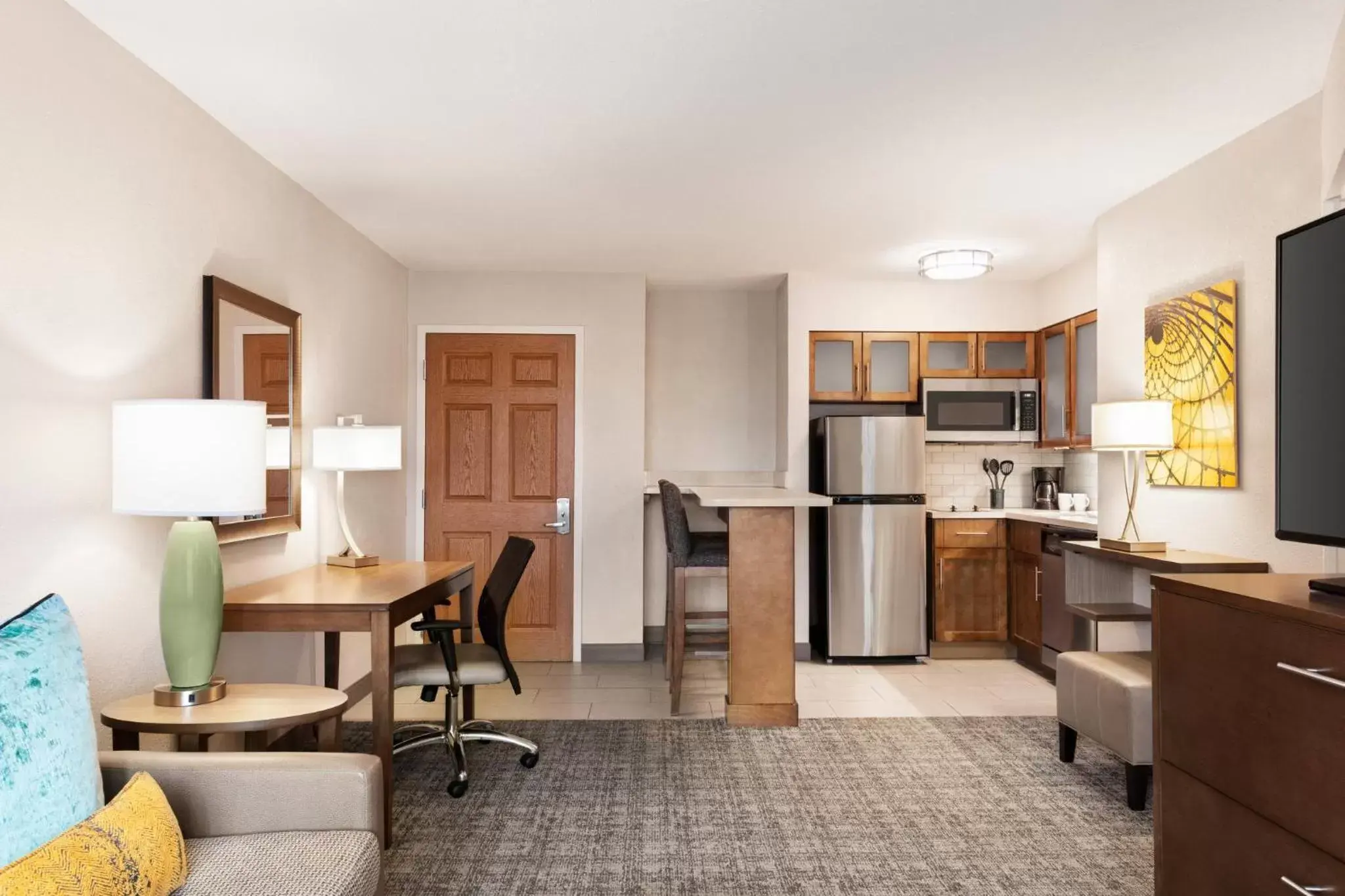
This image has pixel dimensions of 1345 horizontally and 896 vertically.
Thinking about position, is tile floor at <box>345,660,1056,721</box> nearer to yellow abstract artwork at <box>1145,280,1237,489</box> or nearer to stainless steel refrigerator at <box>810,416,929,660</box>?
stainless steel refrigerator at <box>810,416,929,660</box>

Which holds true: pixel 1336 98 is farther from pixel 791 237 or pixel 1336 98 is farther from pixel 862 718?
pixel 862 718

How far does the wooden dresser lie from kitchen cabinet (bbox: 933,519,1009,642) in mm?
3535

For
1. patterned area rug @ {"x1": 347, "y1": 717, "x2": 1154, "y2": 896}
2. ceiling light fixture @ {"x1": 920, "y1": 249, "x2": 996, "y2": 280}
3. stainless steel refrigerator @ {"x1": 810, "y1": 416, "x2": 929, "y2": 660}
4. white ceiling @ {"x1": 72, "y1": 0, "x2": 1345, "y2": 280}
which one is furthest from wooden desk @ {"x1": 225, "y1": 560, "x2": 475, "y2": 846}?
ceiling light fixture @ {"x1": 920, "y1": 249, "x2": 996, "y2": 280}

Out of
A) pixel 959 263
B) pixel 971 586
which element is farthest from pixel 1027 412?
pixel 959 263

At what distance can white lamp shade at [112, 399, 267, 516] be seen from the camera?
220 cm

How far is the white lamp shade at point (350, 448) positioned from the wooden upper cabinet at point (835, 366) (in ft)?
9.69

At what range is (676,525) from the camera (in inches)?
168

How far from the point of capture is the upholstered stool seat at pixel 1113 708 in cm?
305

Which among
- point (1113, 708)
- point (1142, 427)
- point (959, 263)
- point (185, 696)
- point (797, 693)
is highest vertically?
point (959, 263)

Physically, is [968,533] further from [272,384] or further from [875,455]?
[272,384]

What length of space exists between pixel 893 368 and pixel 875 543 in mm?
1193

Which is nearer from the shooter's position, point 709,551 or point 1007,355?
point 709,551

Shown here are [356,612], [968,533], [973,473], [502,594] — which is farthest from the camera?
[973,473]

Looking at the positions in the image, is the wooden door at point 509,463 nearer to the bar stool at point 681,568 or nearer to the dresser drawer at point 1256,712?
the bar stool at point 681,568
